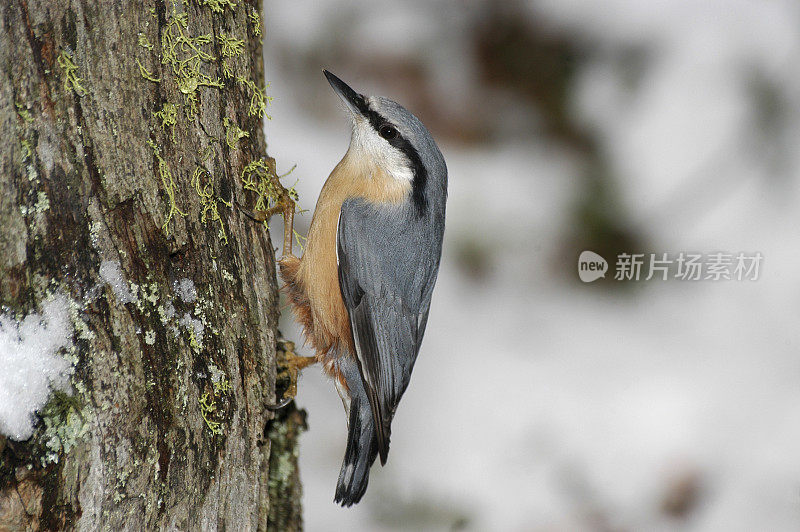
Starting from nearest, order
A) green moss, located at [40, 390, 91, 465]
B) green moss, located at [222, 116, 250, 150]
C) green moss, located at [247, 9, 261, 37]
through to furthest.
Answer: green moss, located at [40, 390, 91, 465], green moss, located at [222, 116, 250, 150], green moss, located at [247, 9, 261, 37]

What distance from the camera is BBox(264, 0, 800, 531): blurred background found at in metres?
3.09

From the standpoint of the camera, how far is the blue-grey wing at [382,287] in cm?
195

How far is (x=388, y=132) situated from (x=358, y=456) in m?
1.00

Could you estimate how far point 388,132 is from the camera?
6.77ft

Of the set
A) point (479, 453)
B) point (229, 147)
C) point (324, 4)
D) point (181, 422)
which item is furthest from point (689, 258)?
point (181, 422)

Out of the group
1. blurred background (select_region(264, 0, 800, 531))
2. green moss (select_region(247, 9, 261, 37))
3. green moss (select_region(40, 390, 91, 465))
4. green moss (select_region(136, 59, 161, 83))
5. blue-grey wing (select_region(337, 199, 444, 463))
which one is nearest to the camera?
green moss (select_region(40, 390, 91, 465))

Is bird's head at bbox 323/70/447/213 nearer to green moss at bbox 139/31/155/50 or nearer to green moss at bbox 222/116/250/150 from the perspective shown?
green moss at bbox 222/116/250/150

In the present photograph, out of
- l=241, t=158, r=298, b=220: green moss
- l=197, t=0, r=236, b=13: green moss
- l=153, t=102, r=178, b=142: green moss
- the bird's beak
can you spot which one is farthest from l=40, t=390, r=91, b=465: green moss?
the bird's beak

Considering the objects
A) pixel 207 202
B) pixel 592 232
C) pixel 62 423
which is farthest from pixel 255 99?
pixel 592 232

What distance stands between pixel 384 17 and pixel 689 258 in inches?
73.4

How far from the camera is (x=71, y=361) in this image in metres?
1.24

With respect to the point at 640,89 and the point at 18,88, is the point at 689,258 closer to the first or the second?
the point at 640,89

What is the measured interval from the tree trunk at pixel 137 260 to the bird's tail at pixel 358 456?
346mm

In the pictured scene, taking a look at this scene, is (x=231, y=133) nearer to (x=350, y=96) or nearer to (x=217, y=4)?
(x=217, y=4)
